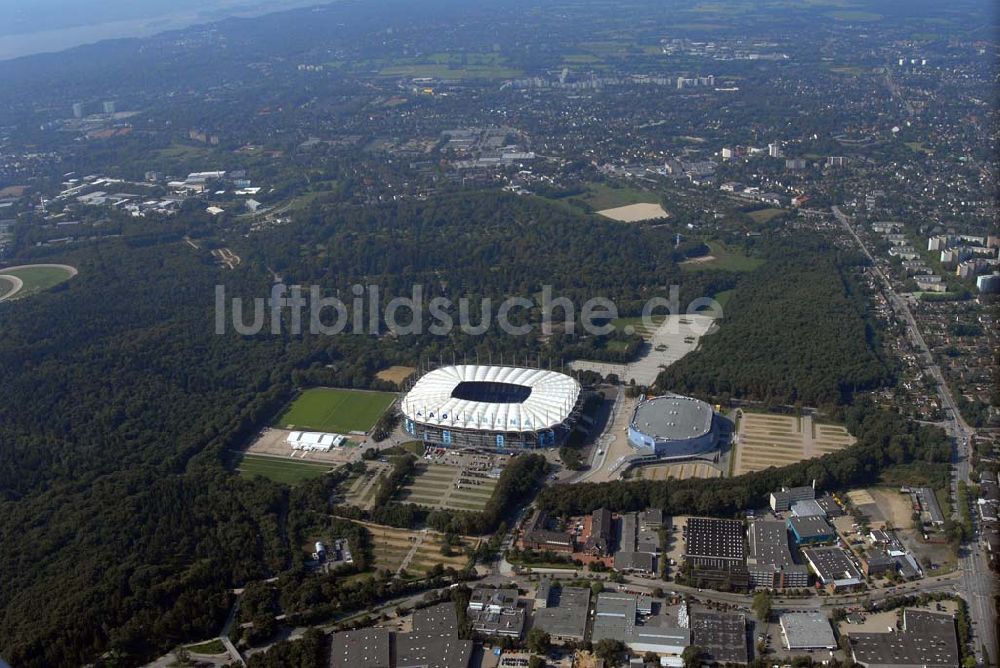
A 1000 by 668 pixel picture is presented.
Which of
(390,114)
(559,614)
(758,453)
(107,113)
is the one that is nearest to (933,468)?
(758,453)

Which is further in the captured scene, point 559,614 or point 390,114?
point 390,114

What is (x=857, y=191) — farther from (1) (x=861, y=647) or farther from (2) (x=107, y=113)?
(2) (x=107, y=113)

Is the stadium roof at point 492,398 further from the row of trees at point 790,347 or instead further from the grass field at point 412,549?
the grass field at point 412,549

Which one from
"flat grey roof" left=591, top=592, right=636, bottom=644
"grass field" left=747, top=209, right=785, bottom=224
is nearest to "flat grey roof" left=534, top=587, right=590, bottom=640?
"flat grey roof" left=591, top=592, right=636, bottom=644

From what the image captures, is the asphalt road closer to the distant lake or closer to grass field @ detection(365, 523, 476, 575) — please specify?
grass field @ detection(365, 523, 476, 575)

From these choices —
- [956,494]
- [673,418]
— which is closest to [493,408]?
[673,418]
